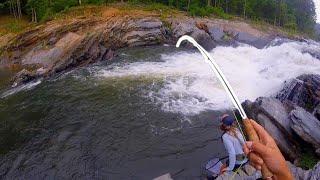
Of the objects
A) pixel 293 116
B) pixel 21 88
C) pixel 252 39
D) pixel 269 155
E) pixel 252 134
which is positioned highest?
pixel 252 134

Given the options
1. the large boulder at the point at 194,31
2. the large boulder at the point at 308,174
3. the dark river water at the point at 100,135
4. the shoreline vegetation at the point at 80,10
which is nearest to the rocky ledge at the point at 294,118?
the large boulder at the point at 308,174

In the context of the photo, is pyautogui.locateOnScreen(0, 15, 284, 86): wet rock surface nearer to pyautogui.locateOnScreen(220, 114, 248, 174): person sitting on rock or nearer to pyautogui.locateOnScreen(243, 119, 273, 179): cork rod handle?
pyautogui.locateOnScreen(220, 114, 248, 174): person sitting on rock

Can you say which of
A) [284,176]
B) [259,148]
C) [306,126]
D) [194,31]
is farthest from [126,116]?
[194,31]

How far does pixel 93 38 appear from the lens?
3173cm

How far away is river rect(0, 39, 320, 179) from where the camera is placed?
43.5ft

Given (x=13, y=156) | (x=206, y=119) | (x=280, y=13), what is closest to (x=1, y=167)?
(x=13, y=156)

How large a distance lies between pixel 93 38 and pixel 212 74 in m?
12.4

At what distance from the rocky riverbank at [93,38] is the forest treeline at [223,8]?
571cm

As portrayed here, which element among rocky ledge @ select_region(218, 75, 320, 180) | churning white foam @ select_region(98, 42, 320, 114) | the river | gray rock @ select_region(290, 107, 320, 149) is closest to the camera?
gray rock @ select_region(290, 107, 320, 149)

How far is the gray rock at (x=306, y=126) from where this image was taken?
41.8 ft

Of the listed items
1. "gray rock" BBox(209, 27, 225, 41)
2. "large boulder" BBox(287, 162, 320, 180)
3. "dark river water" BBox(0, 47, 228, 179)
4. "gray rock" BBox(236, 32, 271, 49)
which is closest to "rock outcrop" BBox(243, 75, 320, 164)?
"dark river water" BBox(0, 47, 228, 179)

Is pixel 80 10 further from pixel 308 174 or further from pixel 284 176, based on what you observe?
pixel 284 176

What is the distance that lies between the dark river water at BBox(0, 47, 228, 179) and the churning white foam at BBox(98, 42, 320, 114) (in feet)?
3.55

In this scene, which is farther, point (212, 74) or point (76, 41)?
point (76, 41)
